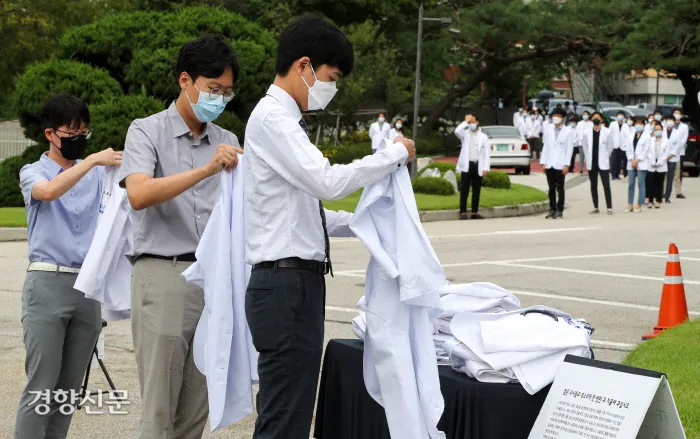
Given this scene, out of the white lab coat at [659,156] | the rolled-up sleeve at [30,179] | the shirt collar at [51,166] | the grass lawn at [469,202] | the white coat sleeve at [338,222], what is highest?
the shirt collar at [51,166]

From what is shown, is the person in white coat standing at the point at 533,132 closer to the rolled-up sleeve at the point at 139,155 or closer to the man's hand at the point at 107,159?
the man's hand at the point at 107,159

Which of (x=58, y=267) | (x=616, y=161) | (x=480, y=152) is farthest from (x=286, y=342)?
(x=616, y=161)

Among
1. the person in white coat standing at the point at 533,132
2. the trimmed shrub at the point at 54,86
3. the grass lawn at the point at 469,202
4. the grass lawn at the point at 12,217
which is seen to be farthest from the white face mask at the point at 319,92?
the person in white coat standing at the point at 533,132

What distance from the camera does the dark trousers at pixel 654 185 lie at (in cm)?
2481

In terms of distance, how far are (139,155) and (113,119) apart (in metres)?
17.9

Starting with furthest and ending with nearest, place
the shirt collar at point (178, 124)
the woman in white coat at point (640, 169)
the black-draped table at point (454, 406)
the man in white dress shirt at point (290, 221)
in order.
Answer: the woman in white coat at point (640, 169) → the shirt collar at point (178, 124) → the black-draped table at point (454, 406) → the man in white dress shirt at point (290, 221)

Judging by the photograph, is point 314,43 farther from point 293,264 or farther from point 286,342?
point 286,342

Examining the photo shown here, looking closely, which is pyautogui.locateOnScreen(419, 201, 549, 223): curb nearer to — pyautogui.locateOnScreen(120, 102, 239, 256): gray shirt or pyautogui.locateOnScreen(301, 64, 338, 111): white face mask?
pyautogui.locateOnScreen(120, 102, 239, 256): gray shirt

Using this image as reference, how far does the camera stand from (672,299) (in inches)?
384

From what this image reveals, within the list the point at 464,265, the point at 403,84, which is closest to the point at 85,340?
the point at 464,265

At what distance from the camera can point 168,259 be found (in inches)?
191

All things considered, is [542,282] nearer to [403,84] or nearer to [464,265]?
[464,265]

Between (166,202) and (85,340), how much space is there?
1.12 m

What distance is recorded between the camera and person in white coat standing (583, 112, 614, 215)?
23016 millimetres
